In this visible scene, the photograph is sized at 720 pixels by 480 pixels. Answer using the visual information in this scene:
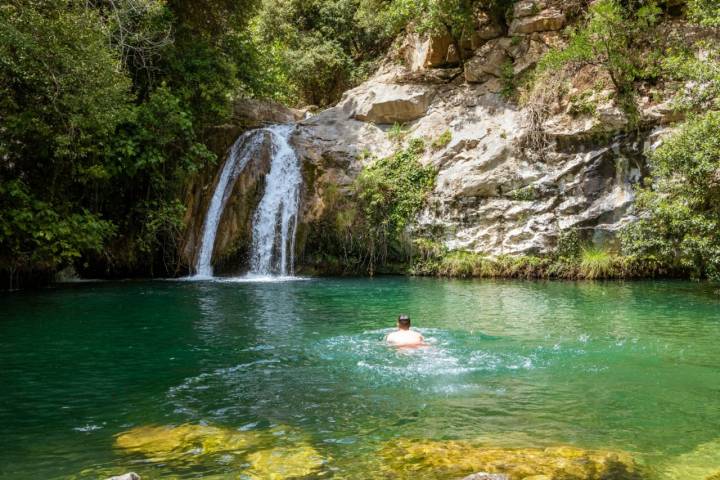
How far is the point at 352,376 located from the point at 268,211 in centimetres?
1562

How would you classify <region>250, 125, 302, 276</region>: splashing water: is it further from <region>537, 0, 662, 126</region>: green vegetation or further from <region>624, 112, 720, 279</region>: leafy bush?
<region>624, 112, 720, 279</region>: leafy bush

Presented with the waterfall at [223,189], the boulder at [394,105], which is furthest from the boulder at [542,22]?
the waterfall at [223,189]

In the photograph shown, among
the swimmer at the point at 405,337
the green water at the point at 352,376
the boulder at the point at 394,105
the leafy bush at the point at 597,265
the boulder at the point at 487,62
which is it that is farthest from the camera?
the boulder at the point at 394,105

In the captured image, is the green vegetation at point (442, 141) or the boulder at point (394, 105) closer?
the green vegetation at point (442, 141)

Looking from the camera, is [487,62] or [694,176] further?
[487,62]

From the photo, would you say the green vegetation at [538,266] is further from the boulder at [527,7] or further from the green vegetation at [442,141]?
the boulder at [527,7]

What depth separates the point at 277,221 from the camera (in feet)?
76.1

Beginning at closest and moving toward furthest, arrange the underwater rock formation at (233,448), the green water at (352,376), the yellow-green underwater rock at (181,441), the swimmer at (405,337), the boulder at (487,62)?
1. the underwater rock formation at (233,448)
2. the yellow-green underwater rock at (181,441)
3. the green water at (352,376)
4. the swimmer at (405,337)
5. the boulder at (487,62)

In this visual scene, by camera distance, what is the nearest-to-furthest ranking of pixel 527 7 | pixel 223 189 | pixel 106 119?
pixel 106 119, pixel 223 189, pixel 527 7

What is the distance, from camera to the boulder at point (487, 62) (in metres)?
25.6

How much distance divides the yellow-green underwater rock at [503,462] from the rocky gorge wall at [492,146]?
1596 cm

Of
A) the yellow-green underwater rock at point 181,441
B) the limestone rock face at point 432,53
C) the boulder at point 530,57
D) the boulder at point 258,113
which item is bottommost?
the yellow-green underwater rock at point 181,441

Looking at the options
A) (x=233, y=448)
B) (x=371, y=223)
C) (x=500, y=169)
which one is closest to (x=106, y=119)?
(x=371, y=223)

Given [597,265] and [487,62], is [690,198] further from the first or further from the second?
[487,62]
